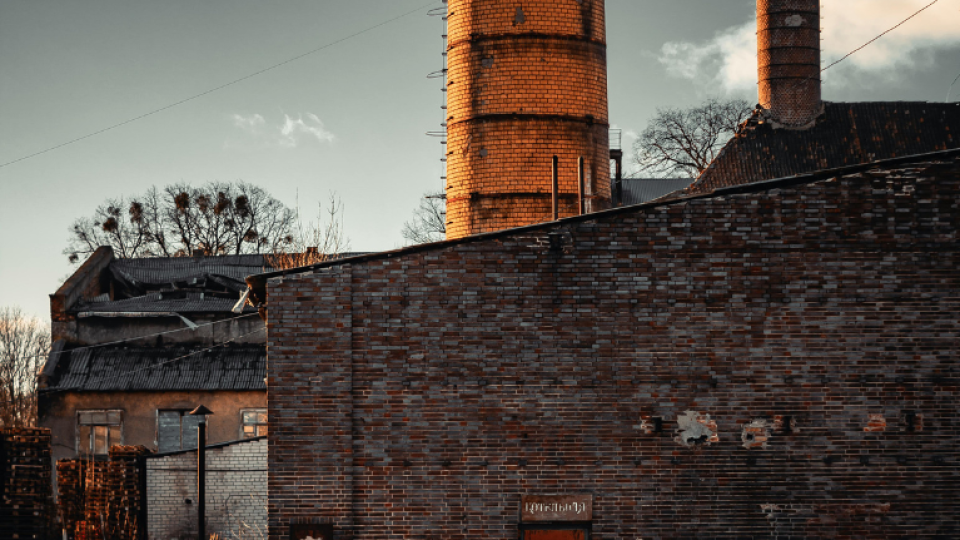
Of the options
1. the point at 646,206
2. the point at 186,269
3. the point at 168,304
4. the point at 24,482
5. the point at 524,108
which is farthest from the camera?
the point at 186,269

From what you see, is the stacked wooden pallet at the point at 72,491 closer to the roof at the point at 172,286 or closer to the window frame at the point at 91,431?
the window frame at the point at 91,431

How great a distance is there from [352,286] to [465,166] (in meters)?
8.65

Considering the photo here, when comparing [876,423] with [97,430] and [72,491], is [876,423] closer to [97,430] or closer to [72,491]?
[72,491]

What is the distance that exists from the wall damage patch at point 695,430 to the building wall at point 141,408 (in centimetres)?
1541

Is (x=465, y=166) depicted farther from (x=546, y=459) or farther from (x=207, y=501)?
(x=546, y=459)

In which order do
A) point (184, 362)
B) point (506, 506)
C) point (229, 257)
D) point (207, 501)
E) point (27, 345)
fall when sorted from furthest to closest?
point (27, 345)
point (229, 257)
point (184, 362)
point (207, 501)
point (506, 506)

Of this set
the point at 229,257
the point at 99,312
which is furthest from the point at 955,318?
the point at 229,257

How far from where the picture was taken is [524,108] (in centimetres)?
1884

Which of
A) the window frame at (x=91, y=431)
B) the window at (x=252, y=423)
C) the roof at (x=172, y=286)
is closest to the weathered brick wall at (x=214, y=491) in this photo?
the window at (x=252, y=423)

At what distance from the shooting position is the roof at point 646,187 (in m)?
38.2

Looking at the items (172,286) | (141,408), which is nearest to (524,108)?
(141,408)

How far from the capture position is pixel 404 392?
11141 mm

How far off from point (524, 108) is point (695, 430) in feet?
30.2

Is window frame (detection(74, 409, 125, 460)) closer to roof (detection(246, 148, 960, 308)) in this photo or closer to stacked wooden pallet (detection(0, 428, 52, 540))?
stacked wooden pallet (detection(0, 428, 52, 540))
